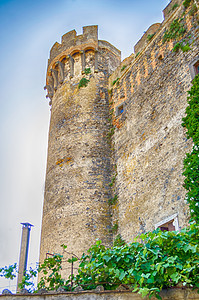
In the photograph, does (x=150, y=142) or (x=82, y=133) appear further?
(x=82, y=133)

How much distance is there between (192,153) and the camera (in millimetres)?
7777

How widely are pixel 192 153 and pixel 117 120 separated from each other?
510 cm

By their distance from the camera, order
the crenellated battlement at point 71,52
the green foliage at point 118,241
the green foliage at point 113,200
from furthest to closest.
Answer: the crenellated battlement at point 71,52 → the green foliage at point 113,200 → the green foliage at point 118,241

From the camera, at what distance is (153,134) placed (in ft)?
32.8

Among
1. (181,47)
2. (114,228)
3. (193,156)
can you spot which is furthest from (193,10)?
(114,228)

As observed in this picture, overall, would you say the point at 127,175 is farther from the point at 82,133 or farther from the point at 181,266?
the point at 181,266

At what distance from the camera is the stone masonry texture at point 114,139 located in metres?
9.14

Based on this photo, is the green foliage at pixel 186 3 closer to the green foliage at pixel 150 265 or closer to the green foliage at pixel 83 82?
the green foliage at pixel 83 82

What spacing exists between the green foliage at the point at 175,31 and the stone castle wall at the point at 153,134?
0.64ft

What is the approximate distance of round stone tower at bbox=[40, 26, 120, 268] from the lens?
36.0 feet

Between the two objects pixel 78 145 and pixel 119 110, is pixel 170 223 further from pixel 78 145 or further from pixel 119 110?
pixel 119 110

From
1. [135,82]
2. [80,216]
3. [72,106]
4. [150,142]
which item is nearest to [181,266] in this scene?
[150,142]

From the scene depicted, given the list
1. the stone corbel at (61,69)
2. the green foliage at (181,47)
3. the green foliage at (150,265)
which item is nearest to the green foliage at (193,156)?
the green foliage at (181,47)

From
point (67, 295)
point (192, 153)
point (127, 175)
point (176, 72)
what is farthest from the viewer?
point (127, 175)
